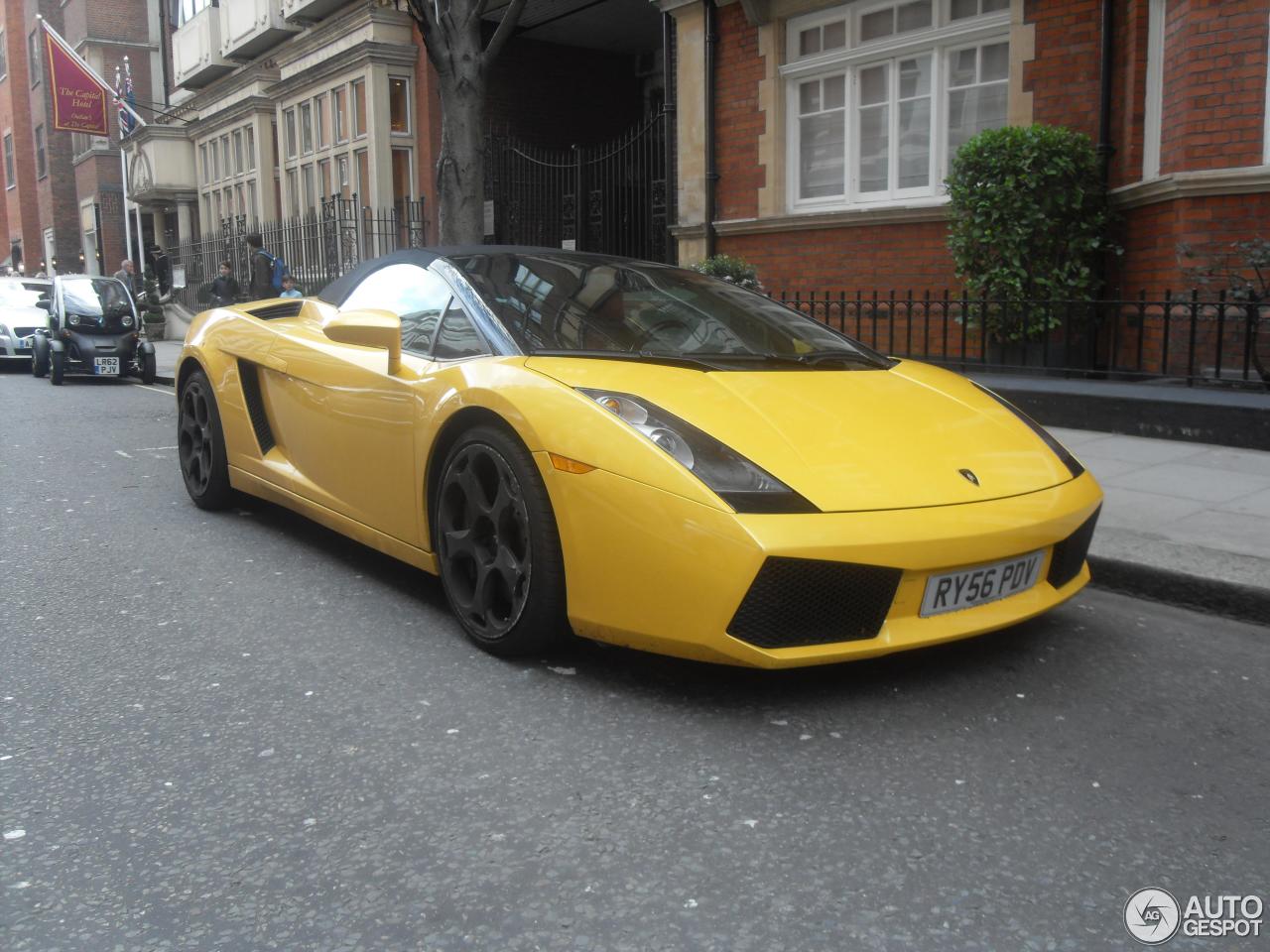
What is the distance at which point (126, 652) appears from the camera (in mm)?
3799

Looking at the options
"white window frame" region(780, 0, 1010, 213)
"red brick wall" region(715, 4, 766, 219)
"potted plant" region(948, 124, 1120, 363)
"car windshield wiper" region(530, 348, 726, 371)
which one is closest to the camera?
"car windshield wiper" region(530, 348, 726, 371)

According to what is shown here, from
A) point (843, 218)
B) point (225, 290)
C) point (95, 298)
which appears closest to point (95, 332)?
point (95, 298)

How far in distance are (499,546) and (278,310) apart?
2.61 m

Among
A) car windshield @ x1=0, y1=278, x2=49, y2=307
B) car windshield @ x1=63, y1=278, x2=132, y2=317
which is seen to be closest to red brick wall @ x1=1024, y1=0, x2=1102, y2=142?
car windshield @ x1=63, y1=278, x2=132, y2=317

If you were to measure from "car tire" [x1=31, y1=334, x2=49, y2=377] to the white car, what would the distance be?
1.12m

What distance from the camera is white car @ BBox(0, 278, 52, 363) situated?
18531 millimetres

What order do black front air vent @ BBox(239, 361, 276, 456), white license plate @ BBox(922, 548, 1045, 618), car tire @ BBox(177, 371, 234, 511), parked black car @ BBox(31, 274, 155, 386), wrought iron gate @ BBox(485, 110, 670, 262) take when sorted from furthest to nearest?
parked black car @ BBox(31, 274, 155, 386)
wrought iron gate @ BBox(485, 110, 670, 262)
car tire @ BBox(177, 371, 234, 511)
black front air vent @ BBox(239, 361, 276, 456)
white license plate @ BBox(922, 548, 1045, 618)

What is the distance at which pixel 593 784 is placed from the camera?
9.04ft

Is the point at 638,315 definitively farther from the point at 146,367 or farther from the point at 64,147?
the point at 64,147

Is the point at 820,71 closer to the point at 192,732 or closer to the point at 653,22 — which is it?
the point at 653,22

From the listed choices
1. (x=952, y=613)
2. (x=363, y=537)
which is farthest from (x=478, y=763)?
(x=363, y=537)

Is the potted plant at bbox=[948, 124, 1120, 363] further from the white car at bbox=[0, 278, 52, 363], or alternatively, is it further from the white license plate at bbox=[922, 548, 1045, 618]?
the white car at bbox=[0, 278, 52, 363]

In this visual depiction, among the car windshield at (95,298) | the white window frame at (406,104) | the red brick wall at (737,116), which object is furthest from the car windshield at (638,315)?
the white window frame at (406,104)

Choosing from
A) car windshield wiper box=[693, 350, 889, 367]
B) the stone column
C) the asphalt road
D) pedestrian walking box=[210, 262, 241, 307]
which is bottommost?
the asphalt road
